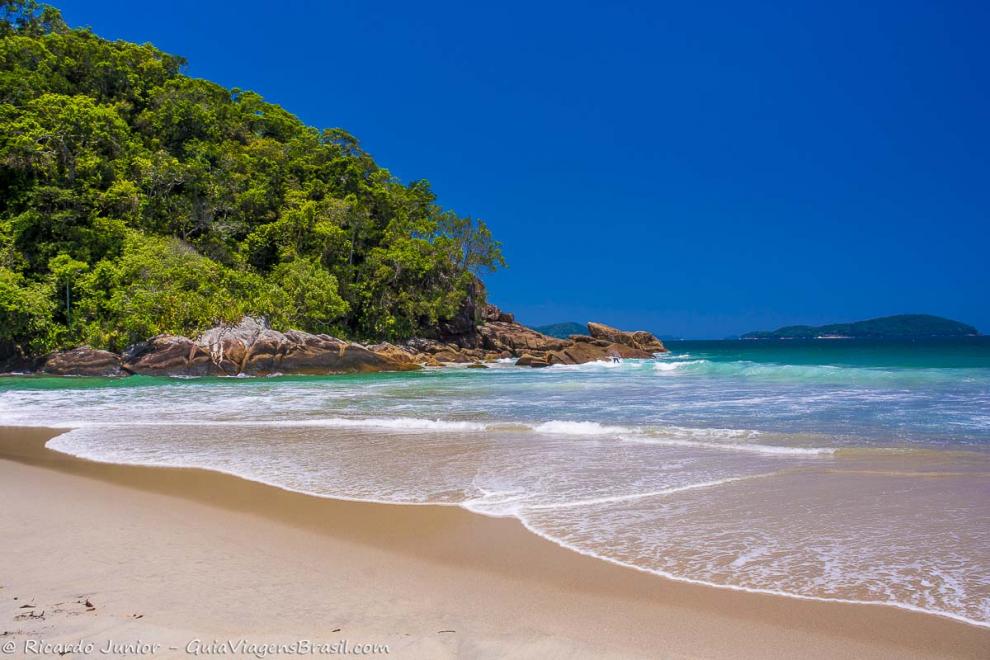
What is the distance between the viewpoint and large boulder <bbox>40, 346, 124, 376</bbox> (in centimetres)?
2923

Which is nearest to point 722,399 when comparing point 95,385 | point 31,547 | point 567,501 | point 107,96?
point 567,501

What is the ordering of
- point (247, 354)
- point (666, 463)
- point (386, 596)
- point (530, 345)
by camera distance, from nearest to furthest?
point (386, 596)
point (666, 463)
point (247, 354)
point (530, 345)

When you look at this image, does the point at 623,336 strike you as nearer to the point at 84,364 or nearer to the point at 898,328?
the point at 84,364

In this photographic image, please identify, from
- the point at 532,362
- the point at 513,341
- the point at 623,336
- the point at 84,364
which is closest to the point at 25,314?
the point at 84,364

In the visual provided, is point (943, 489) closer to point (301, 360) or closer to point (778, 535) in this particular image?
point (778, 535)

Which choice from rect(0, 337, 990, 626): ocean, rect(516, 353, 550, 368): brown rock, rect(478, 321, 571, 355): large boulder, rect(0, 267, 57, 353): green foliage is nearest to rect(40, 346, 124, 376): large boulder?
rect(0, 267, 57, 353): green foliage

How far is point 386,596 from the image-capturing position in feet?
13.5

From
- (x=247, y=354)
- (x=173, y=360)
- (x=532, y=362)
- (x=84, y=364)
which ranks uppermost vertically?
(x=532, y=362)

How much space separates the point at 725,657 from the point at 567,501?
11.6 feet

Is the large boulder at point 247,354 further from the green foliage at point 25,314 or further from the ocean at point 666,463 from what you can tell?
the ocean at point 666,463

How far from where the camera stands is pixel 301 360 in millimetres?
30844

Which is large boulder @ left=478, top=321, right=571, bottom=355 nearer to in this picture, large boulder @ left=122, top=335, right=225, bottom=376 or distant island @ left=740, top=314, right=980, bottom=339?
large boulder @ left=122, top=335, right=225, bottom=376

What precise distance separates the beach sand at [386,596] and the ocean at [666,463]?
1.41ft

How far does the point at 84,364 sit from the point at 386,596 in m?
31.9
